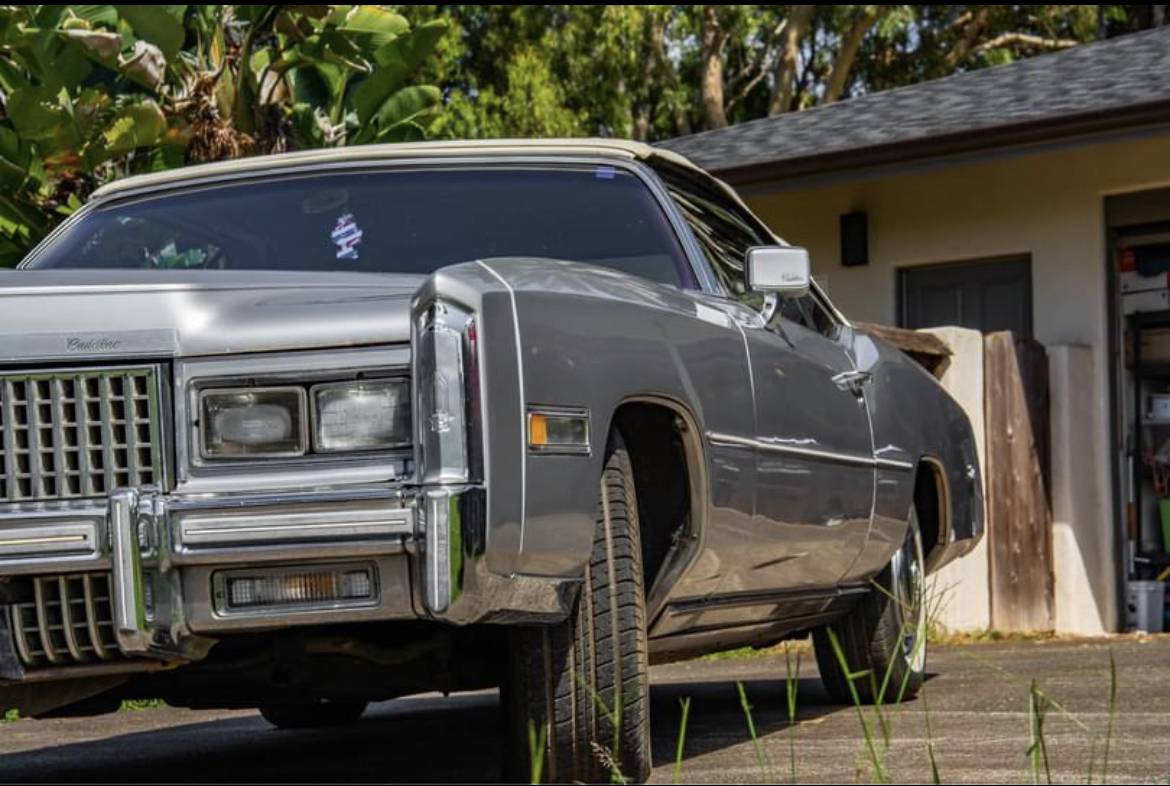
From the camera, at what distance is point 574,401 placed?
441 centimetres

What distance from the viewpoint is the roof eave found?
1173 centimetres

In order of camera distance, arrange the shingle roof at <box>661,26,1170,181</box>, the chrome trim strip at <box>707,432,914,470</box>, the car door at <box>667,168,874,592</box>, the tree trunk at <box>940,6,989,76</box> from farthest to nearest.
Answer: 1. the tree trunk at <box>940,6,989,76</box>
2. the shingle roof at <box>661,26,1170,181</box>
3. the car door at <box>667,168,874,592</box>
4. the chrome trim strip at <box>707,432,914,470</box>

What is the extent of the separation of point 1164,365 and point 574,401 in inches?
366

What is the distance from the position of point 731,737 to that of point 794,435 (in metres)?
0.99

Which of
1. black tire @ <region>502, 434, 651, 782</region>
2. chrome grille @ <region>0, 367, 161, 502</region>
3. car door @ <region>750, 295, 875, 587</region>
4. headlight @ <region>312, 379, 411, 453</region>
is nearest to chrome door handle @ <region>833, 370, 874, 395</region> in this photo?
car door @ <region>750, 295, 875, 587</region>

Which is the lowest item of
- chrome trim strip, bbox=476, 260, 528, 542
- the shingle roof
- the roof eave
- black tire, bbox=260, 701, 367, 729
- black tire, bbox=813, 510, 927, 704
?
black tire, bbox=260, 701, 367, 729

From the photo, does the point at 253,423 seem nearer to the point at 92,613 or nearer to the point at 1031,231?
the point at 92,613

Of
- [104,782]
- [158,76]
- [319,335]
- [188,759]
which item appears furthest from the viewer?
[158,76]

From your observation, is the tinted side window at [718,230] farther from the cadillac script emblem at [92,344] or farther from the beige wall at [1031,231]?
the beige wall at [1031,231]

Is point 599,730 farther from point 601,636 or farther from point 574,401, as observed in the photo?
point 574,401

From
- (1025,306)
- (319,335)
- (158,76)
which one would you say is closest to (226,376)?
(319,335)

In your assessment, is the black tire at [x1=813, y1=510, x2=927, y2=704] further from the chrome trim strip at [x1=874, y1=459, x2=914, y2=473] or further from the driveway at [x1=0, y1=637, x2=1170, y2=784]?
the chrome trim strip at [x1=874, y1=459, x2=914, y2=473]

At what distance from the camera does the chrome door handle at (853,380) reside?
630 cm

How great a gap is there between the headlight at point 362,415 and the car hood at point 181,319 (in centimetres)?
9
